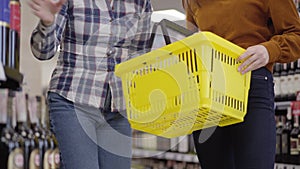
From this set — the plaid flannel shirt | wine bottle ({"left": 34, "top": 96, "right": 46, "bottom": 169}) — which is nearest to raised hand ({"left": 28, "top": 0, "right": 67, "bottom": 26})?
the plaid flannel shirt

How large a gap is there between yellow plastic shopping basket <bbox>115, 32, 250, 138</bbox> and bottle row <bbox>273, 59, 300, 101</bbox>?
268 cm

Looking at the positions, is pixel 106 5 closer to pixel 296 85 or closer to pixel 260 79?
pixel 260 79

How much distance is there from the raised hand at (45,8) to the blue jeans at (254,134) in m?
0.63

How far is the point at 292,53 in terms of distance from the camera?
152 cm

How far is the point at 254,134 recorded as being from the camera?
1.49 metres

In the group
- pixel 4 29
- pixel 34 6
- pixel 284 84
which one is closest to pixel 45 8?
pixel 34 6

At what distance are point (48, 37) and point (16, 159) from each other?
4.92 feet

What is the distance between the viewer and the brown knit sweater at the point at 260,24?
150 centimetres

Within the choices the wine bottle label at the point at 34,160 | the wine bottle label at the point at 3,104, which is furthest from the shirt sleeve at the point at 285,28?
the wine bottle label at the point at 34,160

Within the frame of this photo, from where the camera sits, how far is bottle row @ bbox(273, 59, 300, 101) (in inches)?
158

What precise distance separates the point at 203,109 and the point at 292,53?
389 mm

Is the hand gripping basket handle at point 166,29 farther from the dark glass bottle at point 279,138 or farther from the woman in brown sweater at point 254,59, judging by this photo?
the dark glass bottle at point 279,138

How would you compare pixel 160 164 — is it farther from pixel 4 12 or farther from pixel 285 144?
pixel 4 12

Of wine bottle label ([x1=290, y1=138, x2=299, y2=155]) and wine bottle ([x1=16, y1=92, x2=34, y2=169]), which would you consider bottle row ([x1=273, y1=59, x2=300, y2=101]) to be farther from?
wine bottle ([x1=16, y1=92, x2=34, y2=169])
